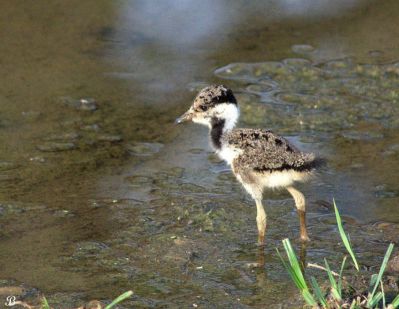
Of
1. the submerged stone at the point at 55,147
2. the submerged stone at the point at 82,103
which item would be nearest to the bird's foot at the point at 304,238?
the submerged stone at the point at 55,147

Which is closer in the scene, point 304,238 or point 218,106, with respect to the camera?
point 304,238

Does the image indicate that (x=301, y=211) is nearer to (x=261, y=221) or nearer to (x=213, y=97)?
(x=261, y=221)

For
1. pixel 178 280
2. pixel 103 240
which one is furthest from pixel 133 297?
pixel 103 240

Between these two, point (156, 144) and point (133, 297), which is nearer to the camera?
point (133, 297)

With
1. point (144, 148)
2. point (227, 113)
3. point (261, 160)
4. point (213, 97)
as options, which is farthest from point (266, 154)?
point (144, 148)

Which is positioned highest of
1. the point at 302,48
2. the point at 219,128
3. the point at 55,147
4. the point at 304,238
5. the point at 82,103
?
the point at 302,48

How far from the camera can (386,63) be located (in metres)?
8.63

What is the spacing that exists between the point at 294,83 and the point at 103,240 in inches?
114

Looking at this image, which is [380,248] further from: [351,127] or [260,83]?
[260,83]

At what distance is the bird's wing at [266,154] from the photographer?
5.85 m

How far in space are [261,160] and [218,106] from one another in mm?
633

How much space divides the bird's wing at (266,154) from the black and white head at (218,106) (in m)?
0.33

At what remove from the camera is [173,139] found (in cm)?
759

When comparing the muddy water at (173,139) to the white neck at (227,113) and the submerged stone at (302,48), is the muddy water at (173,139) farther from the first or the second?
the white neck at (227,113)
